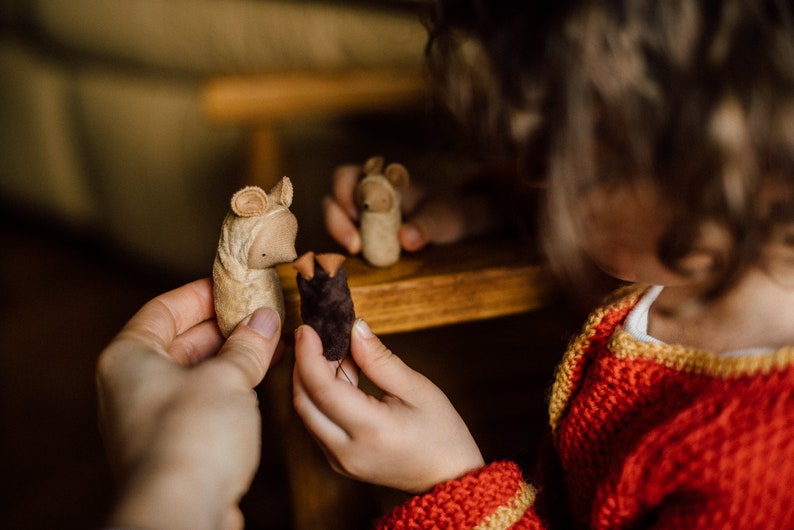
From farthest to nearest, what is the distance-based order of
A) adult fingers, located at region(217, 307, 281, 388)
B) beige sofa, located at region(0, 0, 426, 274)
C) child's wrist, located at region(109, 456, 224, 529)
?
beige sofa, located at region(0, 0, 426, 274), adult fingers, located at region(217, 307, 281, 388), child's wrist, located at region(109, 456, 224, 529)

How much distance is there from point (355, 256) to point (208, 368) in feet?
0.85

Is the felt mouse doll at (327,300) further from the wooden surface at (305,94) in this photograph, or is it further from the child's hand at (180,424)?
the wooden surface at (305,94)

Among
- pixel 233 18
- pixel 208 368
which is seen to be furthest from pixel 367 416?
pixel 233 18

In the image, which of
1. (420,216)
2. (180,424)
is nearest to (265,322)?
(180,424)

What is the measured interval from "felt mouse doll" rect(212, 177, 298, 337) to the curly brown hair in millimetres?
165

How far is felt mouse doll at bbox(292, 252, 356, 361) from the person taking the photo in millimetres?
479

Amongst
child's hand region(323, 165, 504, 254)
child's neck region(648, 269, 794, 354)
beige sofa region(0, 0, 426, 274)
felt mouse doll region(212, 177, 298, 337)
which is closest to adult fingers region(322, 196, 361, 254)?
child's hand region(323, 165, 504, 254)

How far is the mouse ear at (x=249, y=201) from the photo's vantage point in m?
0.49

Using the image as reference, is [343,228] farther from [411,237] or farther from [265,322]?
[265,322]

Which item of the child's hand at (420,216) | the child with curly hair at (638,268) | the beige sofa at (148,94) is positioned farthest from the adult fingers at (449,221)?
the beige sofa at (148,94)

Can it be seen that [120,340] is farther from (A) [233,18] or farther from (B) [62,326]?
(B) [62,326]

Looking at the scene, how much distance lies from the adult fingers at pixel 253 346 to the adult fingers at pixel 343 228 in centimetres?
16

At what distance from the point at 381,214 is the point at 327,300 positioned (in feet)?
0.56

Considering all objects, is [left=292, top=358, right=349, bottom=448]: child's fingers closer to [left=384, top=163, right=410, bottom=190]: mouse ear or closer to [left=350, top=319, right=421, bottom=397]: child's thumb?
[left=350, top=319, right=421, bottom=397]: child's thumb
